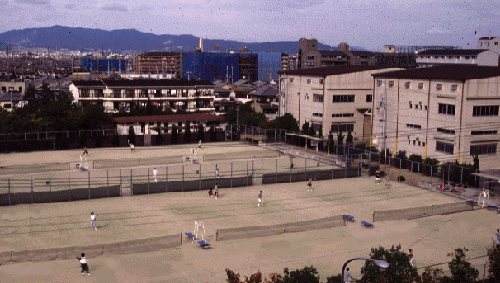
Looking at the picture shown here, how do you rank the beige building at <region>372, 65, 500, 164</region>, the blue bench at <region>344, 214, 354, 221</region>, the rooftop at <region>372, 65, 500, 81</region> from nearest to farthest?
the blue bench at <region>344, 214, 354, 221</region>, the beige building at <region>372, 65, 500, 164</region>, the rooftop at <region>372, 65, 500, 81</region>

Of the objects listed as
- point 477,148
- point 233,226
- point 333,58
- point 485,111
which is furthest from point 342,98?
point 333,58

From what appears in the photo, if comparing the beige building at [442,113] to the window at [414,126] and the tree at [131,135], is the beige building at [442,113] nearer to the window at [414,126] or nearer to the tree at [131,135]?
the window at [414,126]

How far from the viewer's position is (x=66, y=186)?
31.5 metres

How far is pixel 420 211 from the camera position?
27.0 m

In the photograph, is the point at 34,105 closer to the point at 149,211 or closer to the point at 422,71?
the point at 149,211

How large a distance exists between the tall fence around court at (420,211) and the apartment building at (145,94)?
132 feet

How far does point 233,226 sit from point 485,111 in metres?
25.4

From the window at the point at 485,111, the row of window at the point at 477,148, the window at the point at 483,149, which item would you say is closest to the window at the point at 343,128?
the row of window at the point at 477,148

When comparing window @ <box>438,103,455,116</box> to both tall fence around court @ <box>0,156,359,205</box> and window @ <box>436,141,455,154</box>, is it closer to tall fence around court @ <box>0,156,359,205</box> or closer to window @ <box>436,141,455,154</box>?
window @ <box>436,141,455,154</box>

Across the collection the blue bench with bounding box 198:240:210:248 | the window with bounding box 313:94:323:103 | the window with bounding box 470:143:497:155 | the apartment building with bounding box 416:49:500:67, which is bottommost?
the blue bench with bounding box 198:240:210:248

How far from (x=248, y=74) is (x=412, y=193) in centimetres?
11778

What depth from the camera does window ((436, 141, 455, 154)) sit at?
131ft

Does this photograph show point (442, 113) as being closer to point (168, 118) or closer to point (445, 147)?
point (445, 147)

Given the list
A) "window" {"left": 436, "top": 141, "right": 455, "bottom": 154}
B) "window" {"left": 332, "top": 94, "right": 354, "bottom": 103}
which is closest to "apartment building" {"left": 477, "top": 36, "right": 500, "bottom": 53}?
"window" {"left": 332, "top": 94, "right": 354, "bottom": 103}
